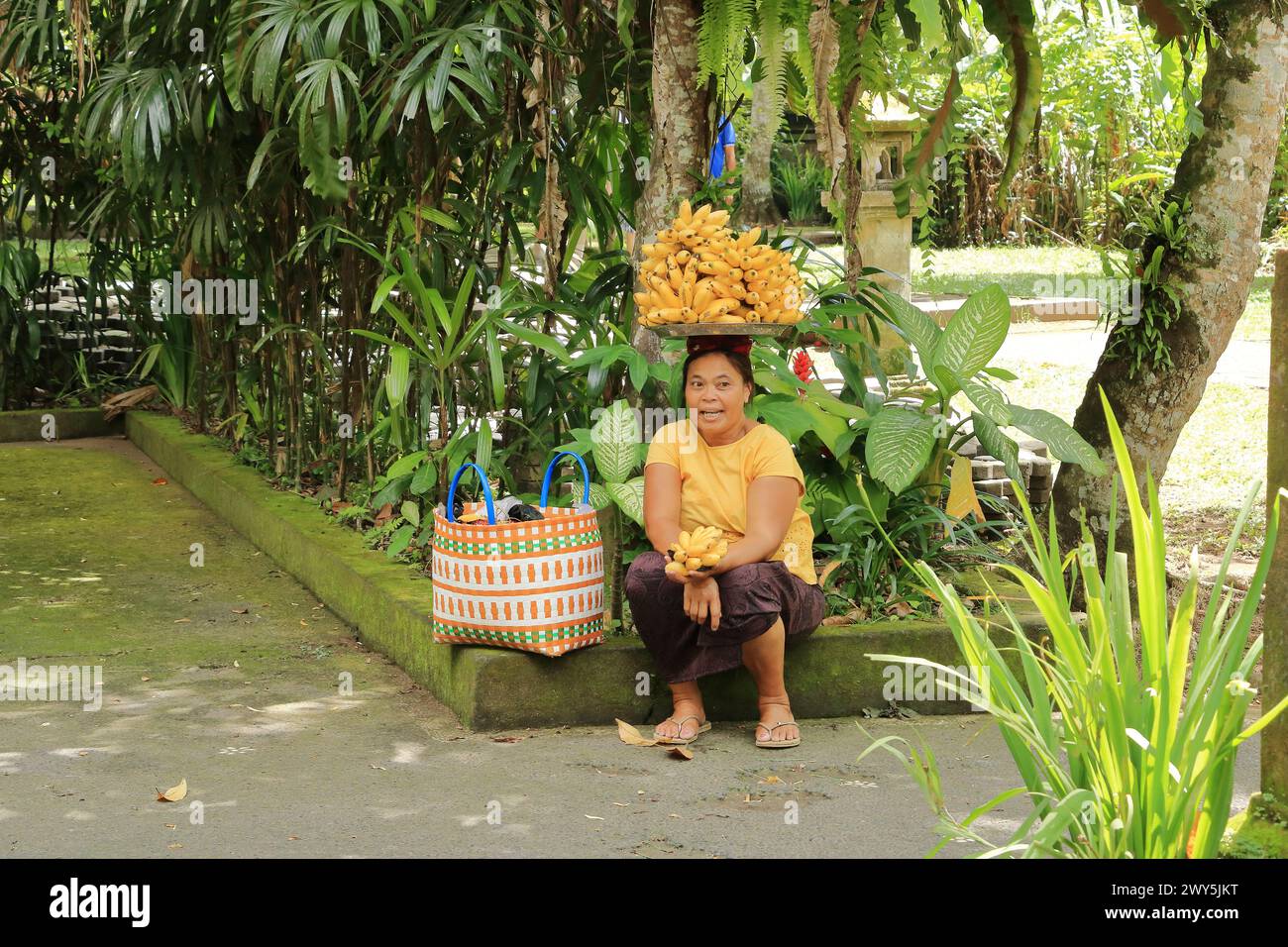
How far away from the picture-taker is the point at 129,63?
6645 millimetres

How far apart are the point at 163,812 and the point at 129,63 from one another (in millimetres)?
4169

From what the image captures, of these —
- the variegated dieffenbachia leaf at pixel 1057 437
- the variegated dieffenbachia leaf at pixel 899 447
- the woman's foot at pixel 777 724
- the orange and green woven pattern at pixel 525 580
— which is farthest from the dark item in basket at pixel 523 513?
the variegated dieffenbachia leaf at pixel 1057 437

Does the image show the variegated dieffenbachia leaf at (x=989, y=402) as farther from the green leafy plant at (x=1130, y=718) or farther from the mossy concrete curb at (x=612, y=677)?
the green leafy plant at (x=1130, y=718)

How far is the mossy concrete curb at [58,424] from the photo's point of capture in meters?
9.33

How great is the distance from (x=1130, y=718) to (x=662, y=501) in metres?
1.93

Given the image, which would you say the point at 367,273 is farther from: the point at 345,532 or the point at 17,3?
the point at 17,3

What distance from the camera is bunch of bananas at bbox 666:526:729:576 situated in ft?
13.0

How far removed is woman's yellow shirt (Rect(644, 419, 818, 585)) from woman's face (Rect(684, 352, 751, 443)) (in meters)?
0.06

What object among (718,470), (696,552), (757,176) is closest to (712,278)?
(718,470)

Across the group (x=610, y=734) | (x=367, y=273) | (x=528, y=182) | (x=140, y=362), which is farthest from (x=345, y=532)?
(x=140, y=362)

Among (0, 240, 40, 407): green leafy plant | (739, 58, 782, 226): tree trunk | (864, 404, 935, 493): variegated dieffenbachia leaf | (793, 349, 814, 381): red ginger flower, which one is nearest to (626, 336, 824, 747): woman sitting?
(864, 404, 935, 493): variegated dieffenbachia leaf

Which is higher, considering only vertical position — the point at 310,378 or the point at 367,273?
the point at 367,273

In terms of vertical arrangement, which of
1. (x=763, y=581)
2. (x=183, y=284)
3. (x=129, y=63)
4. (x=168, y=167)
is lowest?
(x=763, y=581)

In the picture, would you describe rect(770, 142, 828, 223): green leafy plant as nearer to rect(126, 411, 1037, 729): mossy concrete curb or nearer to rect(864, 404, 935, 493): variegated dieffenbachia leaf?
rect(864, 404, 935, 493): variegated dieffenbachia leaf
